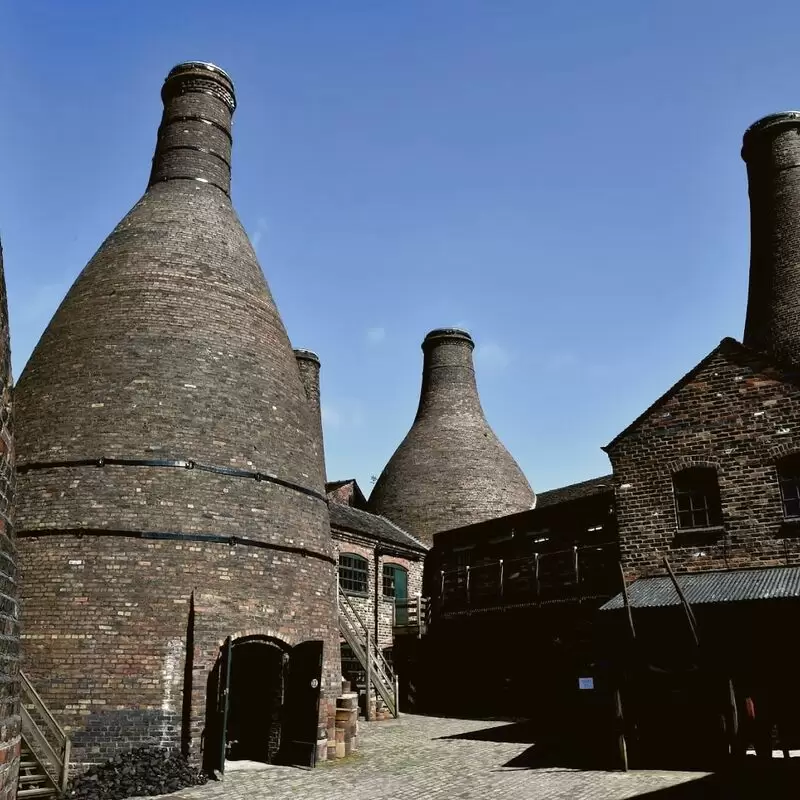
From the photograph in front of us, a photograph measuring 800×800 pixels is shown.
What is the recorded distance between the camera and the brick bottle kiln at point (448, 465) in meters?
24.2

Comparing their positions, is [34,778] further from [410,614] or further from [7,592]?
[410,614]

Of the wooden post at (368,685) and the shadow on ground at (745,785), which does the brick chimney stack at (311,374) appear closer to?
the wooden post at (368,685)

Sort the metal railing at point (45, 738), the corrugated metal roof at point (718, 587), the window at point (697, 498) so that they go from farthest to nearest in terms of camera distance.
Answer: the window at point (697, 498)
the corrugated metal roof at point (718, 587)
the metal railing at point (45, 738)

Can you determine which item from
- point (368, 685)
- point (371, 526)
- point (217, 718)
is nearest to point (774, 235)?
point (371, 526)

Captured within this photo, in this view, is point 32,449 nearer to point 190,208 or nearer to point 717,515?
point 190,208

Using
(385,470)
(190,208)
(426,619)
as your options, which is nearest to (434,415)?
(385,470)

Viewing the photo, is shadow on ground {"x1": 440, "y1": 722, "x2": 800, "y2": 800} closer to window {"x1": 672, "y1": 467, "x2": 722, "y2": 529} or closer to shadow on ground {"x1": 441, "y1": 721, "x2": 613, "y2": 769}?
shadow on ground {"x1": 441, "y1": 721, "x2": 613, "y2": 769}

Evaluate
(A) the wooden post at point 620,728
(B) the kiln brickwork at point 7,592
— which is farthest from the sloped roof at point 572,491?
(B) the kiln brickwork at point 7,592

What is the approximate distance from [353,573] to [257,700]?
8269mm

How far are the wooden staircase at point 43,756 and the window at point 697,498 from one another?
985cm

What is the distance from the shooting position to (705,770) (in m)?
9.44

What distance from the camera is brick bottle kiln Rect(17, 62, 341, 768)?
367 inches

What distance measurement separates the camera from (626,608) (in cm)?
1042

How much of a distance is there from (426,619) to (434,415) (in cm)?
831
